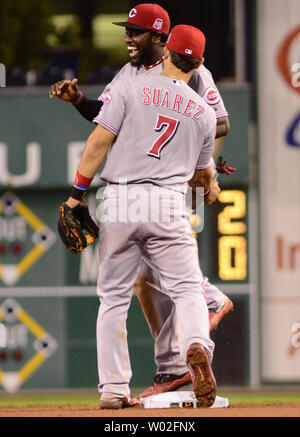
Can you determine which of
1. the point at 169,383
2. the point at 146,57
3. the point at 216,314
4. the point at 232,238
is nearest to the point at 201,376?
the point at 169,383

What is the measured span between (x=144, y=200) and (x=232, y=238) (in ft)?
22.1

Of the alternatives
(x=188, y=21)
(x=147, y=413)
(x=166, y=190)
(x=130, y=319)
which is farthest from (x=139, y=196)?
(x=188, y=21)

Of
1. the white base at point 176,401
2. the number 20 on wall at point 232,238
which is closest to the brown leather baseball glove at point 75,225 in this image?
the white base at point 176,401

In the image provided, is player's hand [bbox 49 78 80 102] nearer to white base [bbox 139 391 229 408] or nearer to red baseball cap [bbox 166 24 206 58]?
red baseball cap [bbox 166 24 206 58]

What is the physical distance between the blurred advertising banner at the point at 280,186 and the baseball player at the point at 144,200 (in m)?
7.12

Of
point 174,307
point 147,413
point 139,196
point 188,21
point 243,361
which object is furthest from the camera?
point 188,21

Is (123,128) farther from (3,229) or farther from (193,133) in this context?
(3,229)

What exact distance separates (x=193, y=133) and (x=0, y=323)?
7.24 meters

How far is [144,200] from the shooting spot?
5.95 meters

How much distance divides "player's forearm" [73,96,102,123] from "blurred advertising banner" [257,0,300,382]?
6806mm

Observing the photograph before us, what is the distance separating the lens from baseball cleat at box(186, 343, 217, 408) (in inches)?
225

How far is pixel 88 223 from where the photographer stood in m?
6.28

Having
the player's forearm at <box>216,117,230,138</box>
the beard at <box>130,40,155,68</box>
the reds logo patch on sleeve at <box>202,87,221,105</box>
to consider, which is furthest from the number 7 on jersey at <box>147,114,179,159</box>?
the player's forearm at <box>216,117,230,138</box>

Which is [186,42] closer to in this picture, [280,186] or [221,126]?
[221,126]
